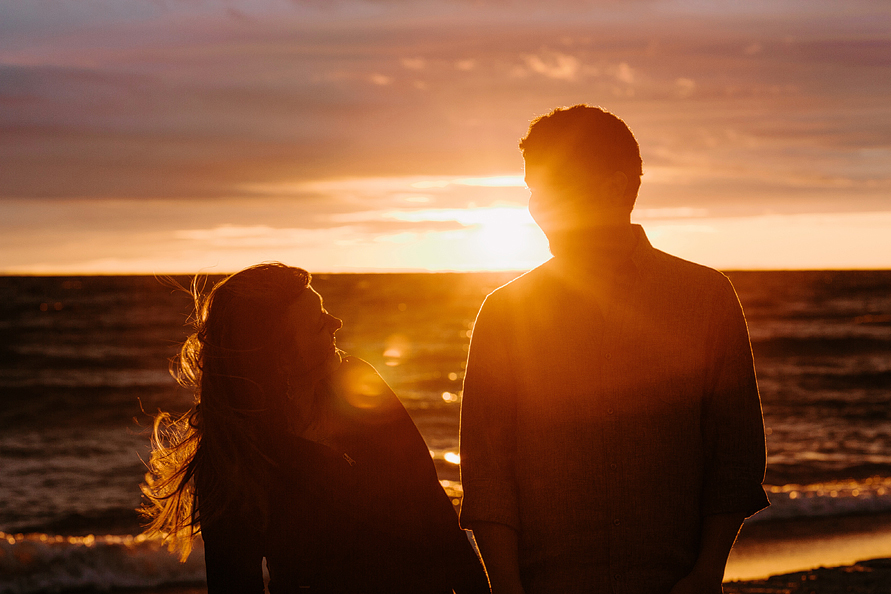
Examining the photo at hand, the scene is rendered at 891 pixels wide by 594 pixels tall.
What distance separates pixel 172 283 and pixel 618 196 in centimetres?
198

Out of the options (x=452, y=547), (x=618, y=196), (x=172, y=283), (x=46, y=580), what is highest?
(x=618, y=196)

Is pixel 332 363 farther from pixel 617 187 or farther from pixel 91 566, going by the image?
pixel 91 566

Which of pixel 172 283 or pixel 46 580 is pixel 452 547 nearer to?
pixel 172 283

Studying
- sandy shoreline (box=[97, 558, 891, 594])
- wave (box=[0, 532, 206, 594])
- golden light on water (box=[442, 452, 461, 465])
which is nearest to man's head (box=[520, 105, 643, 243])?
sandy shoreline (box=[97, 558, 891, 594])

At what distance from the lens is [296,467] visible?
2.52 meters

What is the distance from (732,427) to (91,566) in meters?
8.64

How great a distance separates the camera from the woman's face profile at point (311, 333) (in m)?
2.61

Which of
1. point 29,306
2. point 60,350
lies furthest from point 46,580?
point 29,306

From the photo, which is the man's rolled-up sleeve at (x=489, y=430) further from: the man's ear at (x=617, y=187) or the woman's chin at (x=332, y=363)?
the woman's chin at (x=332, y=363)

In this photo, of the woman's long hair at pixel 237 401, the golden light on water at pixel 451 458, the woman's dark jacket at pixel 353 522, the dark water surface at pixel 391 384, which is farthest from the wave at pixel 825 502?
the woman's long hair at pixel 237 401

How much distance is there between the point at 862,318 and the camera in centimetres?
4981

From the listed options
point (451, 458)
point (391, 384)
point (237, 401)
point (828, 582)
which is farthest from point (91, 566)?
point (391, 384)

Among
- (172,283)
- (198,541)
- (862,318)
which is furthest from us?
(862,318)

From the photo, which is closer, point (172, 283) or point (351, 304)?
point (172, 283)
